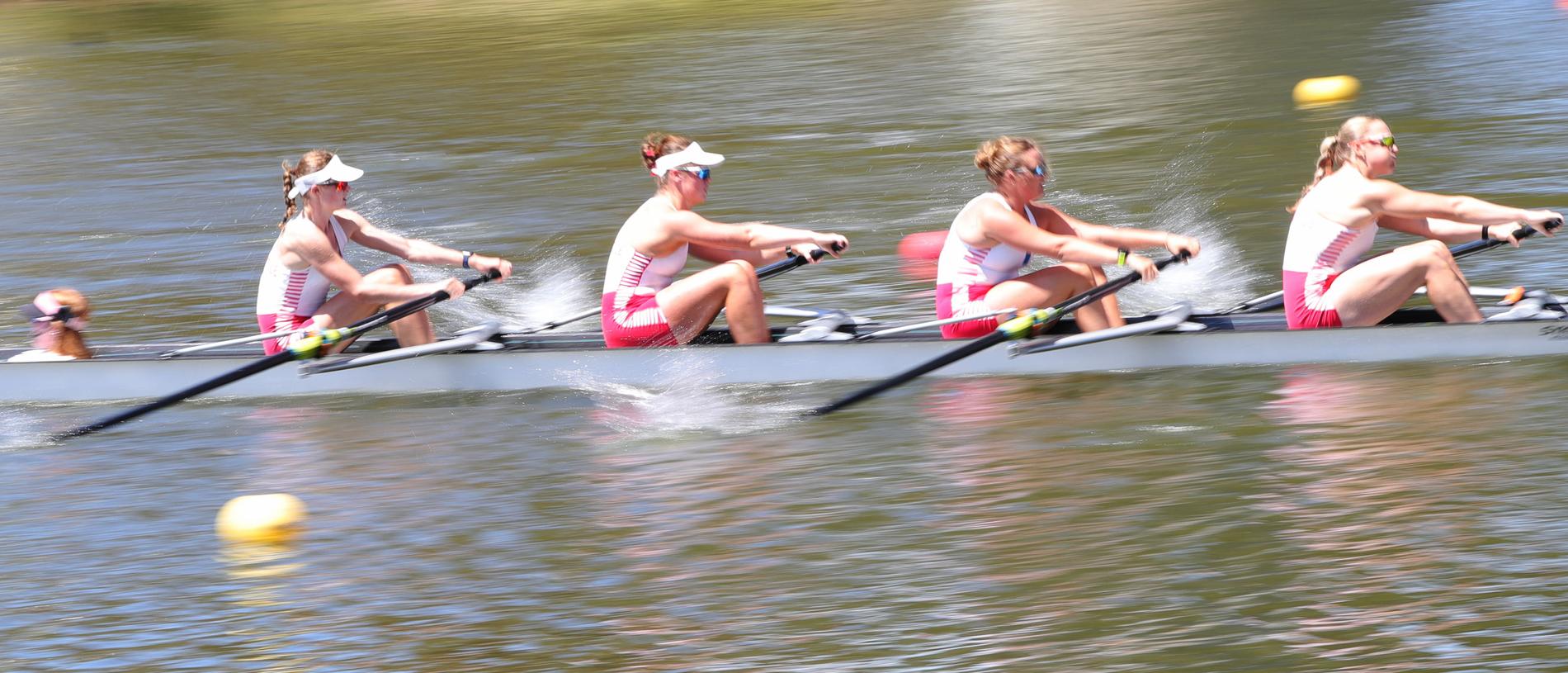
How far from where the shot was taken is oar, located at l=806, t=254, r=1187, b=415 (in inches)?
270

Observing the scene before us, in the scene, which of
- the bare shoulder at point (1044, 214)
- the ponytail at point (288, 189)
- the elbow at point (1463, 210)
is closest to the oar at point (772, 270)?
the bare shoulder at point (1044, 214)

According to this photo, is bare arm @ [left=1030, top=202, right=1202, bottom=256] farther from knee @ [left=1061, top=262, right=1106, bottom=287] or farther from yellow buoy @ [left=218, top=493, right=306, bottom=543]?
yellow buoy @ [left=218, top=493, right=306, bottom=543]

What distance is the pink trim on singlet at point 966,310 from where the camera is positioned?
707 cm

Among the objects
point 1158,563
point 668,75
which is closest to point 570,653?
point 1158,563

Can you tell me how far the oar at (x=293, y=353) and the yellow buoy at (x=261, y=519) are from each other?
4.37 feet

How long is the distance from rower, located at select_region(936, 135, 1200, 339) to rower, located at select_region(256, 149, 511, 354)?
194 cm

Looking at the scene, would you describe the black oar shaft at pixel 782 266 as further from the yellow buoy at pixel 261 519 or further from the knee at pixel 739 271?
the yellow buoy at pixel 261 519

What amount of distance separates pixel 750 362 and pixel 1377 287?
7.74 feet

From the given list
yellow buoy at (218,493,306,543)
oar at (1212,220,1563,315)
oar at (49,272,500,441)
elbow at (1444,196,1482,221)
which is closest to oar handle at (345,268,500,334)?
oar at (49,272,500,441)

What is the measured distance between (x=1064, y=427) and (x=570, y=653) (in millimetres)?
2288

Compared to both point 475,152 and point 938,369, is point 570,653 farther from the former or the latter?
point 475,152

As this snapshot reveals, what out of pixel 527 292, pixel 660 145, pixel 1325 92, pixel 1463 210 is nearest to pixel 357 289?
pixel 660 145

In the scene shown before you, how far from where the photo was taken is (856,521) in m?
5.73

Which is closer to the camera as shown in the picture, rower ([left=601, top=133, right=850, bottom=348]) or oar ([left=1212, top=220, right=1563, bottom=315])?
oar ([left=1212, top=220, right=1563, bottom=315])
